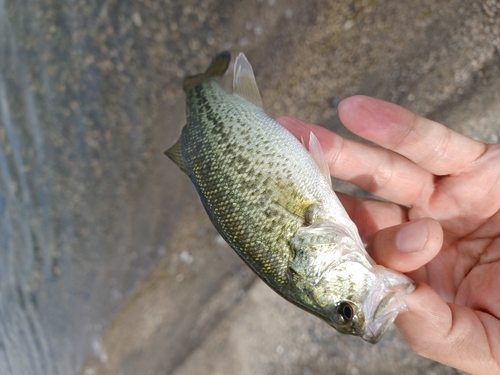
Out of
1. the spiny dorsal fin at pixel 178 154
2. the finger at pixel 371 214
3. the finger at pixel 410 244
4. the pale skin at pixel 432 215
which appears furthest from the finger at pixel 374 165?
the spiny dorsal fin at pixel 178 154

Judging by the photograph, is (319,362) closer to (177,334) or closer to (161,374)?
(177,334)

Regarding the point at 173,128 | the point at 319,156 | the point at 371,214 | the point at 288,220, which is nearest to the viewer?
the point at 288,220

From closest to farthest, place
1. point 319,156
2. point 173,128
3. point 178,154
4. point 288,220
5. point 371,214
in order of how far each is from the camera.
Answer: point 288,220 < point 319,156 < point 178,154 < point 371,214 < point 173,128

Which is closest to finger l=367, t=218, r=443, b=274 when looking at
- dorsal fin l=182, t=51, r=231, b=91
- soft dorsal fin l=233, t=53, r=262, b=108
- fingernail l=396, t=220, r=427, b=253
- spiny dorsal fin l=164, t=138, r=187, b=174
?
fingernail l=396, t=220, r=427, b=253

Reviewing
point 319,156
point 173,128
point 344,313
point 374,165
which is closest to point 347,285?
point 344,313

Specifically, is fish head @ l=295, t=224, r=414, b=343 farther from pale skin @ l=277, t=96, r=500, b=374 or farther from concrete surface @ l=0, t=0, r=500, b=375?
concrete surface @ l=0, t=0, r=500, b=375

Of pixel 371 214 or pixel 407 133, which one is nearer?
pixel 407 133

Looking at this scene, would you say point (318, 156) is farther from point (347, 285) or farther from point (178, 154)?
point (178, 154)
